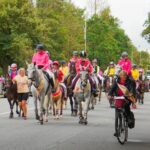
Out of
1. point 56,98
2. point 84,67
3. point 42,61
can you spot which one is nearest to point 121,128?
point 84,67

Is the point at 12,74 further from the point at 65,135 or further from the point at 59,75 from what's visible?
the point at 65,135

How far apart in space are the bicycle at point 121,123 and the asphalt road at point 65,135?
0.58 ft

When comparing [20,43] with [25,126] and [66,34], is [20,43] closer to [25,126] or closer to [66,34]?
[66,34]

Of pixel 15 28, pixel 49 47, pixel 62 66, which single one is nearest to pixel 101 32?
pixel 49 47

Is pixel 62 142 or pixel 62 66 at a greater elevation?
pixel 62 66

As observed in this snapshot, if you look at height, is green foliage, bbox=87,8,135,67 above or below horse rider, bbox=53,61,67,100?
above

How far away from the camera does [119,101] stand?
49.8 feet

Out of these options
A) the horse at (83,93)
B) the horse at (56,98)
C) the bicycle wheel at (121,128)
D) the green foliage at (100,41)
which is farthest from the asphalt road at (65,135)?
the green foliage at (100,41)

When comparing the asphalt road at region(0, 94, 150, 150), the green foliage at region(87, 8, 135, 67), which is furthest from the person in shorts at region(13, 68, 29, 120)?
the green foliage at region(87, 8, 135, 67)

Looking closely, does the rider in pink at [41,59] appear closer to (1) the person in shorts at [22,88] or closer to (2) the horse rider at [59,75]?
(1) the person in shorts at [22,88]

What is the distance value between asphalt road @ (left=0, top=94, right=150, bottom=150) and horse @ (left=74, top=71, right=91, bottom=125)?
15.5 inches

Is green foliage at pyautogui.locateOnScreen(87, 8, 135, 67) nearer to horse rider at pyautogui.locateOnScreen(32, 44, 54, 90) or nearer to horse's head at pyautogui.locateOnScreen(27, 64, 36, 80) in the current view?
horse rider at pyautogui.locateOnScreen(32, 44, 54, 90)

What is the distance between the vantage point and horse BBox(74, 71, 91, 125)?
67.7 feet

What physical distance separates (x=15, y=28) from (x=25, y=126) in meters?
53.4
